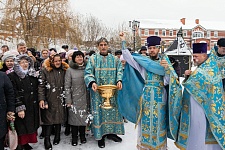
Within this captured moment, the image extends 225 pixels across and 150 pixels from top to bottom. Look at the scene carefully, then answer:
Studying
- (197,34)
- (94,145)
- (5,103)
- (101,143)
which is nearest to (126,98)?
(101,143)

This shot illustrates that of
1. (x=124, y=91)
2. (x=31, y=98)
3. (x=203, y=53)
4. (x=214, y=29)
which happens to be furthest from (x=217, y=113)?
(x=214, y=29)

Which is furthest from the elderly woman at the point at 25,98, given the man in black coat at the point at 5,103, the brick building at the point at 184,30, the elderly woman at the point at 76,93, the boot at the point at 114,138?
the brick building at the point at 184,30

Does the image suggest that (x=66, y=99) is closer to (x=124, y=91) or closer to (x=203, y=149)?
(x=124, y=91)

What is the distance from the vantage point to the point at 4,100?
10.3 ft

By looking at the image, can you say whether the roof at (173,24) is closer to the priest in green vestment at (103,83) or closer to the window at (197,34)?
the window at (197,34)

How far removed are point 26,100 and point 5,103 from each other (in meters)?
0.60

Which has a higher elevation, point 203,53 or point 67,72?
point 203,53

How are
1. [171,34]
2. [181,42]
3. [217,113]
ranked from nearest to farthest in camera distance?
[217,113]
[181,42]
[171,34]

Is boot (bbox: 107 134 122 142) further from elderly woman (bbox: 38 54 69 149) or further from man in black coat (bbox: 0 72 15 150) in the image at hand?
man in black coat (bbox: 0 72 15 150)

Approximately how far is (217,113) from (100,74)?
6.77 ft

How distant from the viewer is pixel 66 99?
412 cm

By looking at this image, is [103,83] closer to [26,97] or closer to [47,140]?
[26,97]

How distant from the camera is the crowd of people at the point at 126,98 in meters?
2.88

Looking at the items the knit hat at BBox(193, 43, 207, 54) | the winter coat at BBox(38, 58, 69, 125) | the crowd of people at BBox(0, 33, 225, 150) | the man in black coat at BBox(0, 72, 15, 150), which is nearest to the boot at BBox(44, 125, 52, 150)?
the crowd of people at BBox(0, 33, 225, 150)
